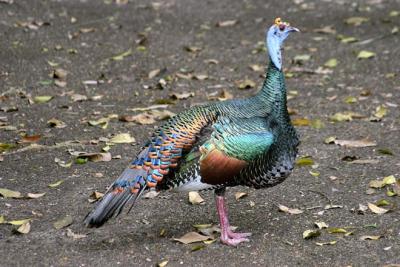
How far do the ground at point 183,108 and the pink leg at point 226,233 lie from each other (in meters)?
A: 0.06

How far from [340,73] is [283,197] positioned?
360 cm

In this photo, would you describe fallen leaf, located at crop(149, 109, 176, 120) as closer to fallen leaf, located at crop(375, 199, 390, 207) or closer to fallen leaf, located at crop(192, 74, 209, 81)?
fallen leaf, located at crop(192, 74, 209, 81)

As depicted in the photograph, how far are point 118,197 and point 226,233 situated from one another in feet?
2.58

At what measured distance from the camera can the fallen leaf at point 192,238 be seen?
4.93m

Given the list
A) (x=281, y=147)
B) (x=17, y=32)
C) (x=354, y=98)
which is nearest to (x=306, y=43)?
(x=354, y=98)

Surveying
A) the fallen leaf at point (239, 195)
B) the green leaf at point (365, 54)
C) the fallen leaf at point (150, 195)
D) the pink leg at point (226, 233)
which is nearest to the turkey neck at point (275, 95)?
the pink leg at point (226, 233)

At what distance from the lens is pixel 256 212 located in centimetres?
551

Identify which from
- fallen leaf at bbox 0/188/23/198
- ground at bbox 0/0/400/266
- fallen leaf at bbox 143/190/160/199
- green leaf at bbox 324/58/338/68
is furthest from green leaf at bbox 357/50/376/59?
fallen leaf at bbox 0/188/23/198

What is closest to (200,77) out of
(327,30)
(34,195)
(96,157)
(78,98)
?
(78,98)

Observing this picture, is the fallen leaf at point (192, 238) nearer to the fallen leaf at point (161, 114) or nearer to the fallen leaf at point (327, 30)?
the fallen leaf at point (161, 114)


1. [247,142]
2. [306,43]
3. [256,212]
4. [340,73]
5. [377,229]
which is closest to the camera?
[247,142]

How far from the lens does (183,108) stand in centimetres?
783

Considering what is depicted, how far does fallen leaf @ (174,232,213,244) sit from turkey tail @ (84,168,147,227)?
1.55 feet

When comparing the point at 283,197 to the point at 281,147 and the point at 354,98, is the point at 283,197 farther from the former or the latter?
the point at 354,98
